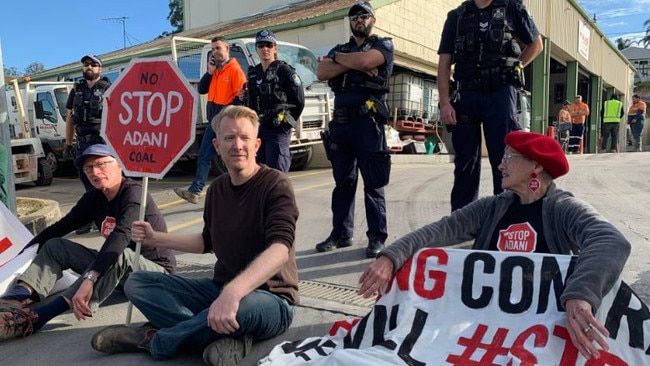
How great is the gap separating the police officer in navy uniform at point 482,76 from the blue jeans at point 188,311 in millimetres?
1884

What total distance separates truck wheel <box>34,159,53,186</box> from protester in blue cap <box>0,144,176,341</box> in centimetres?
931

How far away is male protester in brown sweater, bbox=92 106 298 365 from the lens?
2.66 meters

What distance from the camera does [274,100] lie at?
526 cm

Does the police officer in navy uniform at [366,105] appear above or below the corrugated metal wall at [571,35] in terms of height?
below

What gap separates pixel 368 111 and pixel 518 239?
1.94m

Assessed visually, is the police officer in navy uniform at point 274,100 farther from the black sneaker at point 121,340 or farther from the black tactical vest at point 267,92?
the black sneaker at point 121,340

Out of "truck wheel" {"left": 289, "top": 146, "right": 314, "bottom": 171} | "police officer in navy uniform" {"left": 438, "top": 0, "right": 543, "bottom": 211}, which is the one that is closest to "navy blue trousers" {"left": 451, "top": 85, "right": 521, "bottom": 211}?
"police officer in navy uniform" {"left": 438, "top": 0, "right": 543, "bottom": 211}

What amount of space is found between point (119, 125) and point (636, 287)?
3.31 m

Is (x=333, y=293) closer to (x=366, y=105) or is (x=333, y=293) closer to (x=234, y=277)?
(x=234, y=277)

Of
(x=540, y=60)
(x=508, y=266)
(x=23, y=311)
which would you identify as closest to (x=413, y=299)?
(x=508, y=266)

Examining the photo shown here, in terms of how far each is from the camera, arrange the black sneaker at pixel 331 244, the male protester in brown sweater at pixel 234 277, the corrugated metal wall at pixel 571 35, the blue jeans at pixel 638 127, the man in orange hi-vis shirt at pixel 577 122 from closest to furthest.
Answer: the male protester in brown sweater at pixel 234 277
the black sneaker at pixel 331 244
the man in orange hi-vis shirt at pixel 577 122
the blue jeans at pixel 638 127
the corrugated metal wall at pixel 571 35

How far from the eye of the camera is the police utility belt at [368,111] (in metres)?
4.28

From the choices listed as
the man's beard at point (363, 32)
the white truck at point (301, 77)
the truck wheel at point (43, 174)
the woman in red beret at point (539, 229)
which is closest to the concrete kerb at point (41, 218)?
the white truck at point (301, 77)

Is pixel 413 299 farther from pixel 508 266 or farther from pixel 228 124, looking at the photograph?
pixel 228 124
